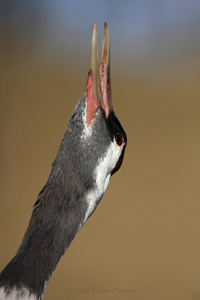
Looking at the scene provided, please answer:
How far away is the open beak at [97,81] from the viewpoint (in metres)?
1.19

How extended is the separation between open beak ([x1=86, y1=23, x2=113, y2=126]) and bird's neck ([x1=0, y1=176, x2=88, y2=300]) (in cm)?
19

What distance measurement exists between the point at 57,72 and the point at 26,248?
363 centimetres

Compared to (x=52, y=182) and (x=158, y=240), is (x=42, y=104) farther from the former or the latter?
(x=52, y=182)

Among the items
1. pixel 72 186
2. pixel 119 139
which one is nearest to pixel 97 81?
pixel 119 139

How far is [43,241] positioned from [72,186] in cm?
14

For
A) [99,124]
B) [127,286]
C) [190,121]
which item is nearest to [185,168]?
[190,121]

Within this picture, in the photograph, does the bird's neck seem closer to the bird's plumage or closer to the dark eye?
the bird's plumage

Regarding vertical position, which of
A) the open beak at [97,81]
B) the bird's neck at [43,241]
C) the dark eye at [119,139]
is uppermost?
the open beak at [97,81]

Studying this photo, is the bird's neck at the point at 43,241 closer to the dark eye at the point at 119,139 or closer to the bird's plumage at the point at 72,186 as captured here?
the bird's plumage at the point at 72,186

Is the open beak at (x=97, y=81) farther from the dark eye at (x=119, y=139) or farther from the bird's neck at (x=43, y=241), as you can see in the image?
the bird's neck at (x=43, y=241)

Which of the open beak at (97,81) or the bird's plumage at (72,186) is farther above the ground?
the open beak at (97,81)

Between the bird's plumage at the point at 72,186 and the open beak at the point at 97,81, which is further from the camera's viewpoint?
the open beak at the point at 97,81

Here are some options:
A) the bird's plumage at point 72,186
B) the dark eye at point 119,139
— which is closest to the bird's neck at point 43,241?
the bird's plumage at point 72,186

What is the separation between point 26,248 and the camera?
108cm
